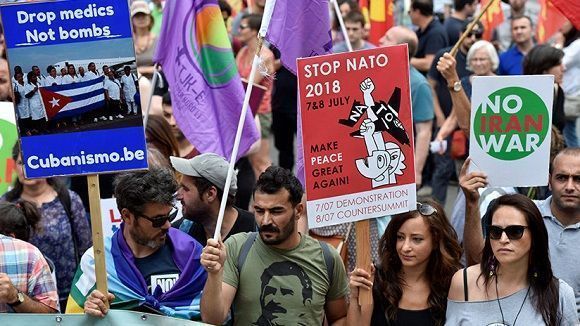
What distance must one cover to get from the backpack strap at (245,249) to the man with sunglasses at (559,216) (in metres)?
1.00

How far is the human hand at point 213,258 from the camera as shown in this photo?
5.66 m

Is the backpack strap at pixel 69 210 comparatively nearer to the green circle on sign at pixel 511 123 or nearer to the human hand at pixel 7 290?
the human hand at pixel 7 290

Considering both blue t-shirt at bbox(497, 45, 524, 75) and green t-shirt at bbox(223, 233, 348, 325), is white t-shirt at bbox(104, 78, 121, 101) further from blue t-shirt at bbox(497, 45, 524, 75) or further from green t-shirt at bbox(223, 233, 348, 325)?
blue t-shirt at bbox(497, 45, 524, 75)

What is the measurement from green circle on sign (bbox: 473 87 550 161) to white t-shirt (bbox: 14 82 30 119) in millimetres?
2103

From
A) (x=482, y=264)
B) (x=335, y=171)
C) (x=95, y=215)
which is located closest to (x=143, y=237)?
(x=95, y=215)

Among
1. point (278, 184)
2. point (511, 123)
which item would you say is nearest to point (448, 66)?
point (511, 123)

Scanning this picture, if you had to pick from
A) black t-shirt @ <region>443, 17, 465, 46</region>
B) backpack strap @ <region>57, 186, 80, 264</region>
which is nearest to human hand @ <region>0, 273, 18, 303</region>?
backpack strap @ <region>57, 186, 80, 264</region>

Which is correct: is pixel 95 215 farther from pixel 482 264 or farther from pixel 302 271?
pixel 482 264

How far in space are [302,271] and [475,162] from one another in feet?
3.39

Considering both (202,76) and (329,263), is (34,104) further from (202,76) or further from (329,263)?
(202,76)

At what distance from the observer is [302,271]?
6070 millimetres

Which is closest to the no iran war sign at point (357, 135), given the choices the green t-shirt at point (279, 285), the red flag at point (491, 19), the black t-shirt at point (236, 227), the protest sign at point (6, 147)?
the green t-shirt at point (279, 285)

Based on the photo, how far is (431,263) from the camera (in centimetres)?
608

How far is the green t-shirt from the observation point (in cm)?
599
